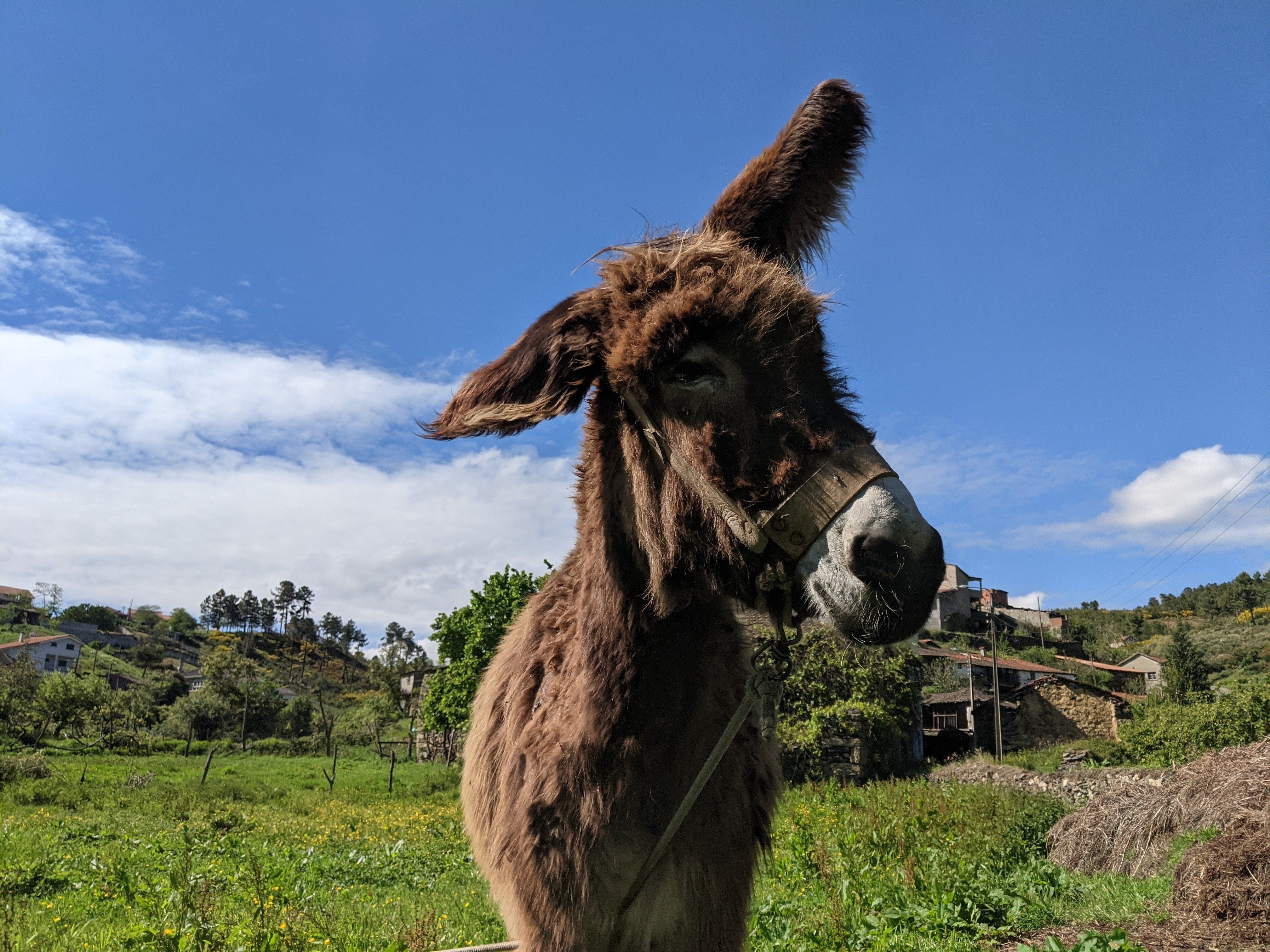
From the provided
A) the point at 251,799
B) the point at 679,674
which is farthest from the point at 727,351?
the point at 251,799

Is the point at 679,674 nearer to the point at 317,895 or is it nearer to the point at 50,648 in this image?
the point at 317,895

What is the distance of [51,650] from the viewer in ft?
291

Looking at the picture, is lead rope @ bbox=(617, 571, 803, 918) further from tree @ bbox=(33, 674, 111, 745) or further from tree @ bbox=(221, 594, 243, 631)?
tree @ bbox=(221, 594, 243, 631)

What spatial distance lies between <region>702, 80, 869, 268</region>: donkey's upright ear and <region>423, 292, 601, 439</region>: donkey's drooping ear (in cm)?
72

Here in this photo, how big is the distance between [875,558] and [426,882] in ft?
43.6

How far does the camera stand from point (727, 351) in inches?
78.3

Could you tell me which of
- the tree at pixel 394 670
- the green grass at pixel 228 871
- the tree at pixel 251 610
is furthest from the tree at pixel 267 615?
the green grass at pixel 228 871

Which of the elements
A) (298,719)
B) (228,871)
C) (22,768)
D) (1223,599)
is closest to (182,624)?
(298,719)

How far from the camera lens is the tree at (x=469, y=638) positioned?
33.4 meters

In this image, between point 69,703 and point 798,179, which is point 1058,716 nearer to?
point 798,179

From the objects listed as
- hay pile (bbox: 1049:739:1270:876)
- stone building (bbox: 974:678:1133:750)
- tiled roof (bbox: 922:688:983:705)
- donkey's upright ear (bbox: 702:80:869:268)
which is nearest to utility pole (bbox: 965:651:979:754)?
stone building (bbox: 974:678:1133:750)

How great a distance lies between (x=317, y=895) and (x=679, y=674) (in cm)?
983

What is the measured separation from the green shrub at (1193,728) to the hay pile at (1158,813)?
11.8 m

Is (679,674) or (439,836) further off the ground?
(679,674)
